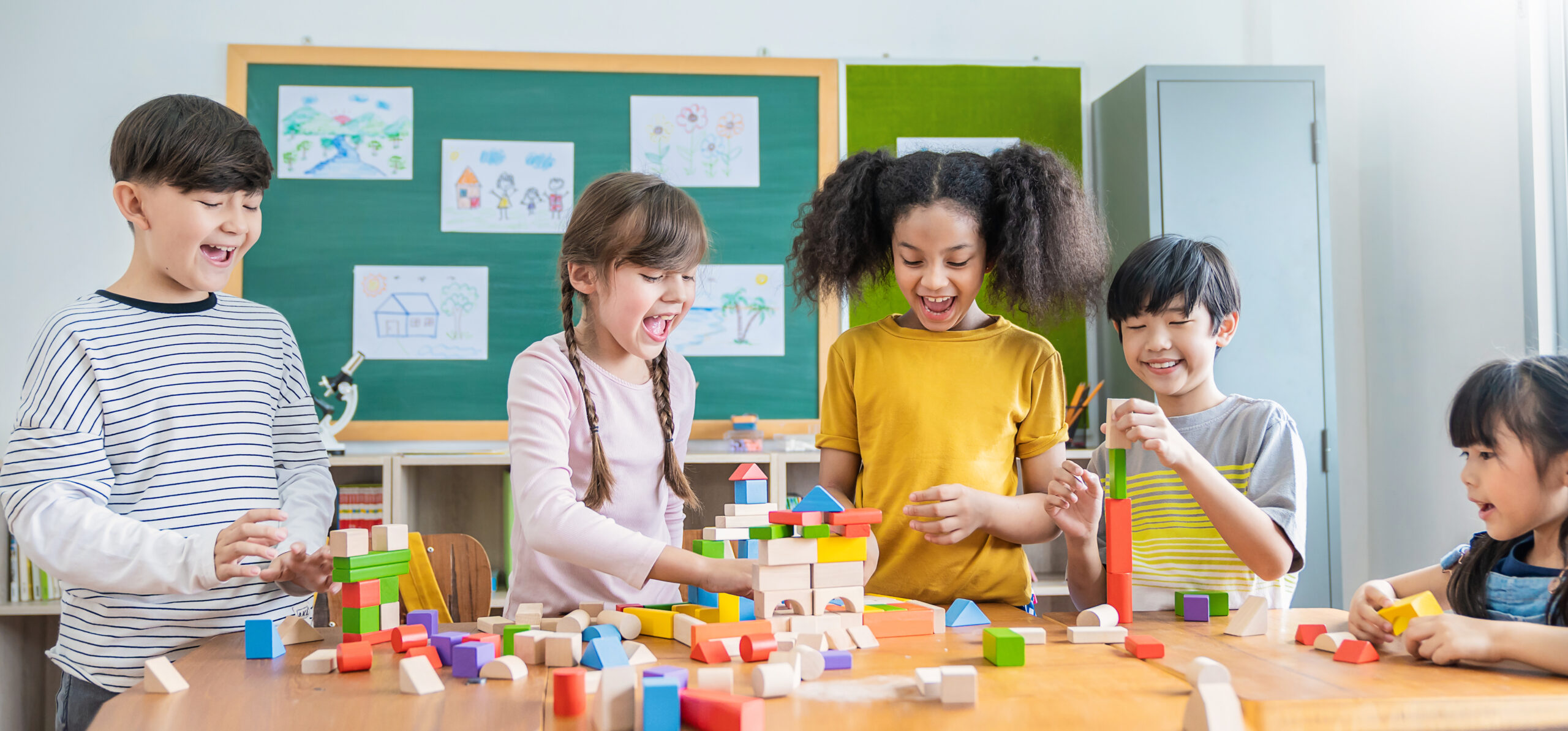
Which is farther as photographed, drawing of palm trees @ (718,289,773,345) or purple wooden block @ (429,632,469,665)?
drawing of palm trees @ (718,289,773,345)

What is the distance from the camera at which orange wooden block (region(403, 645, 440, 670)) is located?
1013mm

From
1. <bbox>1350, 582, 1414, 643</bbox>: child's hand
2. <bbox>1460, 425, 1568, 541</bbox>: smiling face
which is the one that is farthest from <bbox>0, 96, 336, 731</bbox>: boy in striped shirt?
<bbox>1460, 425, 1568, 541</bbox>: smiling face

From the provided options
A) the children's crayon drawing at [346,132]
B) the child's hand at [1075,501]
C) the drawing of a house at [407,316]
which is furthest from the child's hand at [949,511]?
the children's crayon drawing at [346,132]

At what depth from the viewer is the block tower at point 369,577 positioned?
110 centimetres

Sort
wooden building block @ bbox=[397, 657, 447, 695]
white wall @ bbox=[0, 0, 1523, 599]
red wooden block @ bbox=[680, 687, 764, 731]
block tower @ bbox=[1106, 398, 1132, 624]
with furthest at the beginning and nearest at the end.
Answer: white wall @ bbox=[0, 0, 1523, 599] < block tower @ bbox=[1106, 398, 1132, 624] < wooden building block @ bbox=[397, 657, 447, 695] < red wooden block @ bbox=[680, 687, 764, 731]

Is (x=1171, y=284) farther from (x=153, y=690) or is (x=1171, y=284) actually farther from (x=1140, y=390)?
(x=1140, y=390)

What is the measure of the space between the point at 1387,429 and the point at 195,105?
3253mm

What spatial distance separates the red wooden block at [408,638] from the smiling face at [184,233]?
617 mm

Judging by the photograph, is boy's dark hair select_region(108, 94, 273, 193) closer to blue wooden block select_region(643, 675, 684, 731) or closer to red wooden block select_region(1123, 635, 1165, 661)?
blue wooden block select_region(643, 675, 684, 731)

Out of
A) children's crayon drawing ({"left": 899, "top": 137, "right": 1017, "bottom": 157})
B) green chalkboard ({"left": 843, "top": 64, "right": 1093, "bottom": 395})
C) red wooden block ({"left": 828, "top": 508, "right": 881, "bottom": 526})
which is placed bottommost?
red wooden block ({"left": 828, "top": 508, "right": 881, "bottom": 526})

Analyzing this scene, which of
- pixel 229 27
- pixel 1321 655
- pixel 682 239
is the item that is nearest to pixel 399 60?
pixel 229 27

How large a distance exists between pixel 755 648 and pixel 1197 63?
309 cm

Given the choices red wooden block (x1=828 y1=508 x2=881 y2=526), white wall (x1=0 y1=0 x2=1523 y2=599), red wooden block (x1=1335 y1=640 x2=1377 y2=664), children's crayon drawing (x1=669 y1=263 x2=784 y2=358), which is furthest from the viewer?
children's crayon drawing (x1=669 y1=263 x2=784 y2=358)

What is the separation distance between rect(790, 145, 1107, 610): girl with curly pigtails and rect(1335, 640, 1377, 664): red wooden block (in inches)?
17.5
